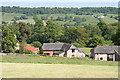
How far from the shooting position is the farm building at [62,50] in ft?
171

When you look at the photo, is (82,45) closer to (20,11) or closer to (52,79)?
(52,79)

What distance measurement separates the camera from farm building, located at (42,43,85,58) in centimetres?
5203

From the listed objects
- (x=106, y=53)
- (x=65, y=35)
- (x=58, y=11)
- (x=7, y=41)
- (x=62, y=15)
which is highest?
(x=58, y=11)

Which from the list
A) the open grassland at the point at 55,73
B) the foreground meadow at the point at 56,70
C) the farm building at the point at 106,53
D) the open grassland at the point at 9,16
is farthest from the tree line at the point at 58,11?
the open grassland at the point at 55,73

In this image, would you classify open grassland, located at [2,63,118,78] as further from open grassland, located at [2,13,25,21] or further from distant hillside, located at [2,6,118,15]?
distant hillside, located at [2,6,118,15]

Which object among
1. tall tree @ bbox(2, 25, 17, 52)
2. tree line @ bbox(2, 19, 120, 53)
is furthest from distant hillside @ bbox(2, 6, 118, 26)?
tall tree @ bbox(2, 25, 17, 52)

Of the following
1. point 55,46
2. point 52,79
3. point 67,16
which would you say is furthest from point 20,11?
point 52,79

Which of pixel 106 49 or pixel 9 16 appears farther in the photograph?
pixel 9 16

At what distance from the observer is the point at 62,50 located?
54656 millimetres

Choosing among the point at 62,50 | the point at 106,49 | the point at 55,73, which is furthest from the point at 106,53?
the point at 55,73

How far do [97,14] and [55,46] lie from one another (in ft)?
411

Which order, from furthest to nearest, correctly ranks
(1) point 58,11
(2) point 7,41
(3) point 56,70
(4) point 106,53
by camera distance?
(1) point 58,11, (2) point 7,41, (4) point 106,53, (3) point 56,70

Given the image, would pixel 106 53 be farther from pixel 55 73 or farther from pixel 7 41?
pixel 55 73

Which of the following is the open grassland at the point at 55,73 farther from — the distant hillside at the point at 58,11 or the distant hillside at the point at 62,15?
the distant hillside at the point at 58,11
